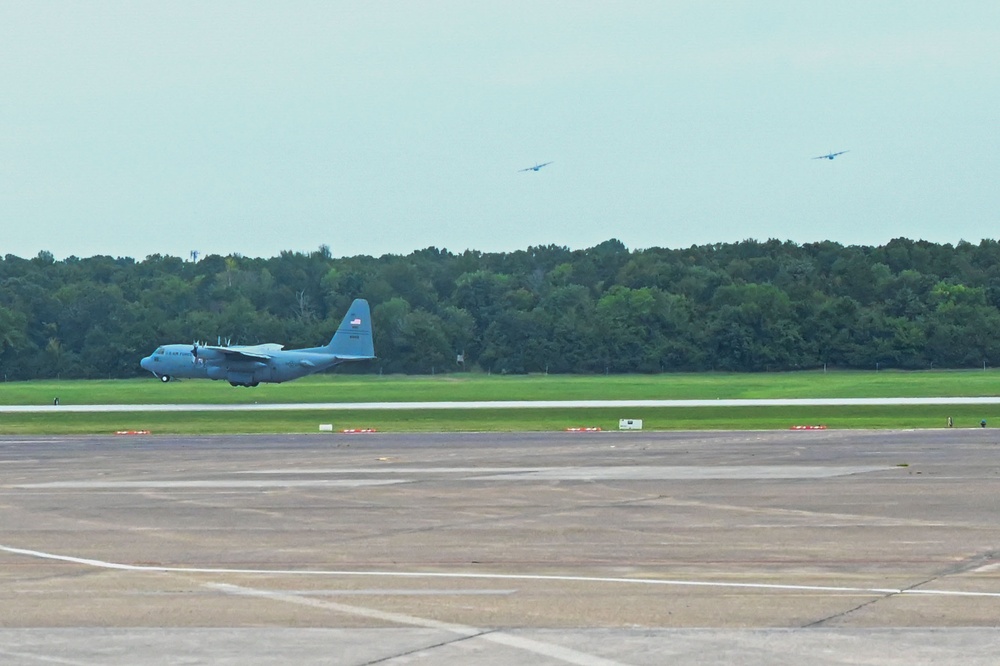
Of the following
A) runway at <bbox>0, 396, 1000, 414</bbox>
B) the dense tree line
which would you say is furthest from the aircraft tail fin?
the dense tree line

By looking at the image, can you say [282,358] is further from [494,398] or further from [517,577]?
[517,577]

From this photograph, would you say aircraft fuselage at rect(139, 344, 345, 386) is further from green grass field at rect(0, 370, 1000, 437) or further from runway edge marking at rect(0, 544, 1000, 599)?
runway edge marking at rect(0, 544, 1000, 599)

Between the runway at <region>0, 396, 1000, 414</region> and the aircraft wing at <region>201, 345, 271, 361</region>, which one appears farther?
the aircraft wing at <region>201, 345, 271, 361</region>

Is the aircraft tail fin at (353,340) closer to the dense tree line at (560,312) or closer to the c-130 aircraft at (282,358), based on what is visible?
the c-130 aircraft at (282,358)

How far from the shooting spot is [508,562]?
18.1 meters

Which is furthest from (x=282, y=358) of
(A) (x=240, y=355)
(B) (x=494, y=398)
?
(B) (x=494, y=398)

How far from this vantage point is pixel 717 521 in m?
22.3

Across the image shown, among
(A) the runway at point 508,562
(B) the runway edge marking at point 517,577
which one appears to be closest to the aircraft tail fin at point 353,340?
(A) the runway at point 508,562

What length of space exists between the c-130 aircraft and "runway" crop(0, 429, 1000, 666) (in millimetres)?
55829

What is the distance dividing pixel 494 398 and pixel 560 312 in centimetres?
6509

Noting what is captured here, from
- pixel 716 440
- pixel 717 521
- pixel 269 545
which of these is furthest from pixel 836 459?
pixel 269 545

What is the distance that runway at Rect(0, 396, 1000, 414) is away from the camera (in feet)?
238

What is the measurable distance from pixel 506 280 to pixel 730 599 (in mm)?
156509

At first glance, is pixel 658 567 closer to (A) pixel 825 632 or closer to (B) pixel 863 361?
(A) pixel 825 632
